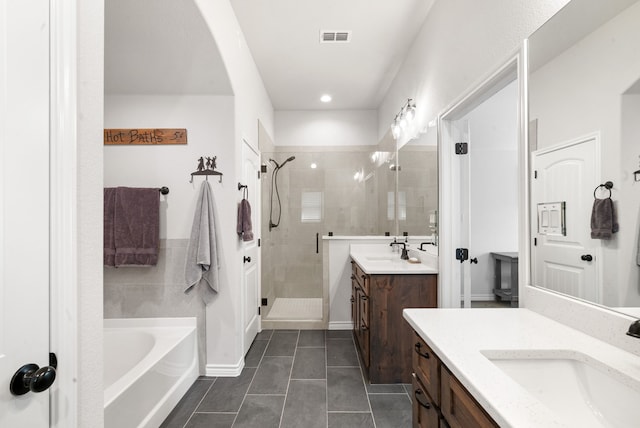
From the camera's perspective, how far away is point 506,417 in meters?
0.61

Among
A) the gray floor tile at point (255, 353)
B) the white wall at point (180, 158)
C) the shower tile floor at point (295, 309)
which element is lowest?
the gray floor tile at point (255, 353)

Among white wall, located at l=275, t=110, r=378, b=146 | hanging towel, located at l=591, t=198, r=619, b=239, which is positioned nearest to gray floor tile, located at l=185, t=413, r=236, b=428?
hanging towel, located at l=591, t=198, r=619, b=239

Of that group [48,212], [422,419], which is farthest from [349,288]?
[48,212]

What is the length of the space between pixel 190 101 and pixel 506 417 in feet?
8.98

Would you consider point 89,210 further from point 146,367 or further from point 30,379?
point 146,367

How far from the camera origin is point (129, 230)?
2342 mm

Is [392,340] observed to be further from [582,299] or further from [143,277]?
[143,277]

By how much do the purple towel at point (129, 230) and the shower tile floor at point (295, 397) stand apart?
112 centimetres

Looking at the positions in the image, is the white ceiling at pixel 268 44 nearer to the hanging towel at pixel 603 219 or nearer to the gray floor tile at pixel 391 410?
the hanging towel at pixel 603 219

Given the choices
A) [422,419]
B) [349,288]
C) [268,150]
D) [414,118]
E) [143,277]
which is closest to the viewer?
[422,419]

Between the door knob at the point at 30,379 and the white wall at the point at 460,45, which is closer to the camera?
the door knob at the point at 30,379

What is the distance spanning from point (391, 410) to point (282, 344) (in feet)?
4.54

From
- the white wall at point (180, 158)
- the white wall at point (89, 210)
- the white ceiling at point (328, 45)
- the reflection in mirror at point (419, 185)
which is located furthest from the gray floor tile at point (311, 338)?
the white ceiling at point (328, 45)

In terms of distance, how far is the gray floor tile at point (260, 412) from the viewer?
1.85 meters
